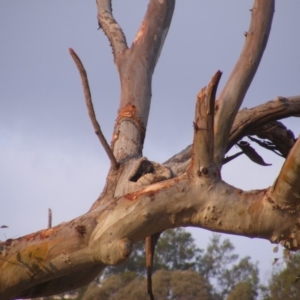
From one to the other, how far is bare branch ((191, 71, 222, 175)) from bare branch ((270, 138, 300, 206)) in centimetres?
36

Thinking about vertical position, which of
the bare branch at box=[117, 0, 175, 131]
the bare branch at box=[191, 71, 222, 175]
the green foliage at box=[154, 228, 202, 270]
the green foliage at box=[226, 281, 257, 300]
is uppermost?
the green foliage at box=[154, 228, 202, 270]

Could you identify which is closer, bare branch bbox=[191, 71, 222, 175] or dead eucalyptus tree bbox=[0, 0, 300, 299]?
bare branch bbox=[191, 71, 222, 175]

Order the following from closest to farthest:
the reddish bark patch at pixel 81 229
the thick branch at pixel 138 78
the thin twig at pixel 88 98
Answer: the reddish bark patch at pixel 81 229, the thin twig at pixel 88 98, the thick branch at pixel 138 78

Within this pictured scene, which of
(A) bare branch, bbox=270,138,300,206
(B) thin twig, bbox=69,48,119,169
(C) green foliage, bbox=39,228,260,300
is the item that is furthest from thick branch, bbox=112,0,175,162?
(C) green foliage, bbox=39,228,260,300

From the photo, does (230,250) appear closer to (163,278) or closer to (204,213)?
(163,278)

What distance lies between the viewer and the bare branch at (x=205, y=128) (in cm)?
389

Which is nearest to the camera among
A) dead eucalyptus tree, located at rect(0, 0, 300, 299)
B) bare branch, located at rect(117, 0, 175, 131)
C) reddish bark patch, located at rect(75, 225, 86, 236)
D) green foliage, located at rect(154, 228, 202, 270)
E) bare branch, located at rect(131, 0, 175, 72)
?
dead eucalyptus tree, located at rect(0, 0, 300, 299)

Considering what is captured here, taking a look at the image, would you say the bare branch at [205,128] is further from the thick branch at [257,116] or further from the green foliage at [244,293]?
the green foliage at [244,293]

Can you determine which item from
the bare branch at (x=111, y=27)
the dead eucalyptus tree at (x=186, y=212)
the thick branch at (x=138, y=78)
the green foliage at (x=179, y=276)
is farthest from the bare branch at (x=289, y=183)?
the green foliage at (x=179, y=276)

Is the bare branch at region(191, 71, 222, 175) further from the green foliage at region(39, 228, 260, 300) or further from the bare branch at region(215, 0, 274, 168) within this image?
the green foliage at region(39, 228, 260, 300)

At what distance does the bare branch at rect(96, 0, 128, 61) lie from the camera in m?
6.42

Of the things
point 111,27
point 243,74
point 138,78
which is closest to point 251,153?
point 138,78

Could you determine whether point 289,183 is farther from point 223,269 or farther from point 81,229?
point 223,269

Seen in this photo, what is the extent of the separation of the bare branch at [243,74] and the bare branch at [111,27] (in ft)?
6.83
